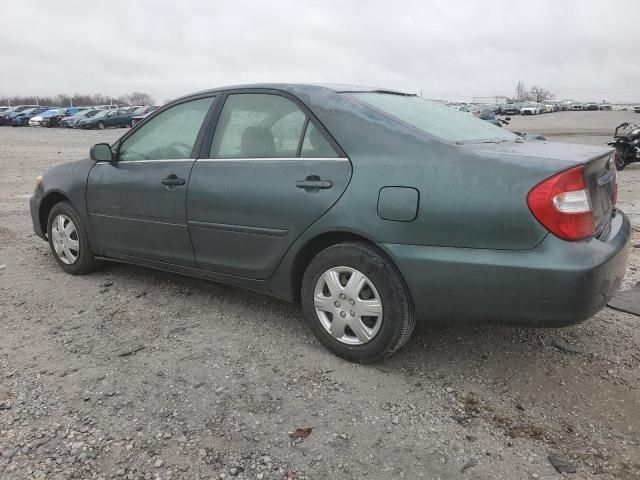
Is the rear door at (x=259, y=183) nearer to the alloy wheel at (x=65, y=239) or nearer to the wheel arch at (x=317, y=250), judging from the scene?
the wheel arch at (x=317, y=250)

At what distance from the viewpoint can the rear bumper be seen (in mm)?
2480

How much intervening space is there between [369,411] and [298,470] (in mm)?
542

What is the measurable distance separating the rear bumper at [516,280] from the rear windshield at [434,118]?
695 mm

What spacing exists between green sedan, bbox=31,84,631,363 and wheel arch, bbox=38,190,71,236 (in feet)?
2.96

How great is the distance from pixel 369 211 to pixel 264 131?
101 cm

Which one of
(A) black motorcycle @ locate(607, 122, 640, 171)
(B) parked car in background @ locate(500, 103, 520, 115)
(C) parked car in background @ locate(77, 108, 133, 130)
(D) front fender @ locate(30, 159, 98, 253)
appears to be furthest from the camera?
(B) parked car in background @ locate(500, 103, 520, 115)

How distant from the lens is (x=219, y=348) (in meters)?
3.37

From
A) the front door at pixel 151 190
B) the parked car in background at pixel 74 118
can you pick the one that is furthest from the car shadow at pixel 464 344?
the parked car in background at pixel 74 118

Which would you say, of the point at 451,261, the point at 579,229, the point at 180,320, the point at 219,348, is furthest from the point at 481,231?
the point at 180,320

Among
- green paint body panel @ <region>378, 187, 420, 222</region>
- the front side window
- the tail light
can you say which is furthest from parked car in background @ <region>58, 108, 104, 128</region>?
the tail light

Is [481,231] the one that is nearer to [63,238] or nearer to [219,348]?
[219,348]

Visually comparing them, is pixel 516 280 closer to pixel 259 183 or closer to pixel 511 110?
pixel 259 183

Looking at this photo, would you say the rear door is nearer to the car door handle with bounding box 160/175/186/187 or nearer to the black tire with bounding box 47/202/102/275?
the car door handle with bounding box 160/175/186/187

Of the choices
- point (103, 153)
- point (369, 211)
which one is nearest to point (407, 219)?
point (369, 211)
